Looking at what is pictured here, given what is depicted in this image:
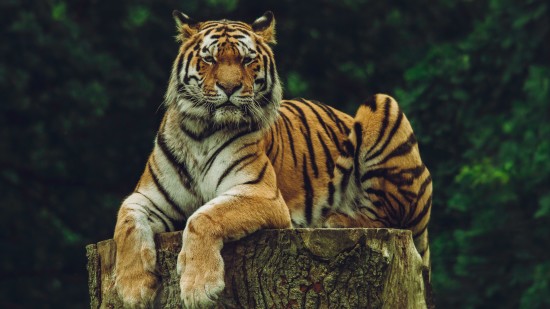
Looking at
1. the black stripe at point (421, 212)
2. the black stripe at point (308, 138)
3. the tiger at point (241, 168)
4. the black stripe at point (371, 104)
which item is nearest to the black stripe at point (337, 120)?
the tiger at point (241, 168)

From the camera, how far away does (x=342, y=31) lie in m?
16.8

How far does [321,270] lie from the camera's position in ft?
17.3

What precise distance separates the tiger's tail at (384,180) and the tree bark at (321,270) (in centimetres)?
121

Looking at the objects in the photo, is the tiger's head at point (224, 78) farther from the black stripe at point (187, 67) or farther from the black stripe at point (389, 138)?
the black stripe at point (389, 138)

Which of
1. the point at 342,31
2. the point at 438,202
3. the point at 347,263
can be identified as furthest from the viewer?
the point at 342,31

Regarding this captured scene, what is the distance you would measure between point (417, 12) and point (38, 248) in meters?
6.67

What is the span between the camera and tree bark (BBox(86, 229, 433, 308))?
207 inches

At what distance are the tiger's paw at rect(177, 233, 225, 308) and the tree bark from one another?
7 centimetres

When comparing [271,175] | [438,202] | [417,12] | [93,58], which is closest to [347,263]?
[271,175]

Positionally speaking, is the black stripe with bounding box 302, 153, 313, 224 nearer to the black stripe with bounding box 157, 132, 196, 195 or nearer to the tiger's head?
the tiger's head

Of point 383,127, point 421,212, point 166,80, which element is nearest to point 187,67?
point 383,127

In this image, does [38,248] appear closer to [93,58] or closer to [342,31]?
[93,58]

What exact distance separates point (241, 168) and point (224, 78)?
54 cm

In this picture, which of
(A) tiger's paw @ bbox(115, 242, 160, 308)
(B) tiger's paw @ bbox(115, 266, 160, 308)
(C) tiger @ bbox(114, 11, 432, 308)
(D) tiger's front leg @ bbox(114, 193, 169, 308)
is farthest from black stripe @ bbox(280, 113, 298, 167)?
(B) tiger's paw @ bbox(115, 266, 160, 308)
